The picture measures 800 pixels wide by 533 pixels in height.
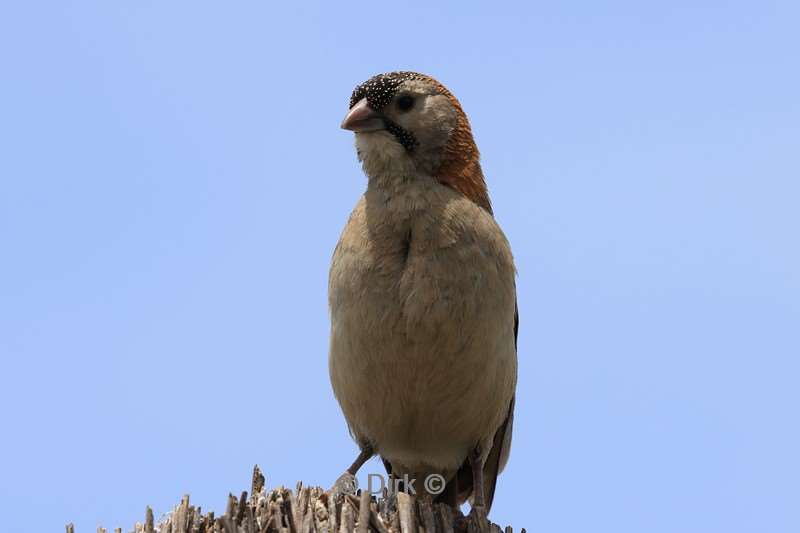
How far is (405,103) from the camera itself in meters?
9.27

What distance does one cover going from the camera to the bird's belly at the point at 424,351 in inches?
330

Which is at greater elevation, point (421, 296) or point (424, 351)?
point (421, 296)

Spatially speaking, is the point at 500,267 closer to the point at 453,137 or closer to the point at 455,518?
the point at 453,137

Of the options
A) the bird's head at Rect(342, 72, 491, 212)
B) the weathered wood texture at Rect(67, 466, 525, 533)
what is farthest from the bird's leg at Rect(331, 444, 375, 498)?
the bird's head at Rect(342, 72, 491, 212)

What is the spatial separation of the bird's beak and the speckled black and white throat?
0.05 m

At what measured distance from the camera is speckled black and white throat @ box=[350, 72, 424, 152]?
9.15 m

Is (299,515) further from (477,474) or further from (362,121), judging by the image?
→ (362,121)

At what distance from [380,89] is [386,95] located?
0.24 feet

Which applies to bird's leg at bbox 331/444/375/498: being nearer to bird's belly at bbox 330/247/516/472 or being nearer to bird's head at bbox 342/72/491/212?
bird's belly at bbox 330/247/516/472

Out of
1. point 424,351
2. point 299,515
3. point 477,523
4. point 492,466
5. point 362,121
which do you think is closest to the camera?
point 299,515

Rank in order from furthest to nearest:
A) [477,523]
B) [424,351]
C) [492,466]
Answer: [492,466] < [424,351] < [477,523]

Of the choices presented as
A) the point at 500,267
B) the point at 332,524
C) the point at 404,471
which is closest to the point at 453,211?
the point at 500,267

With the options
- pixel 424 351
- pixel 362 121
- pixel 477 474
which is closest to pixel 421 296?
pixel 424 351

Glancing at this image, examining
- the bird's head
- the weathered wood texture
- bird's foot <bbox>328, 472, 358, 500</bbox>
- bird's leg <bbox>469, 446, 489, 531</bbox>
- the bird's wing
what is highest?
the bird's head
